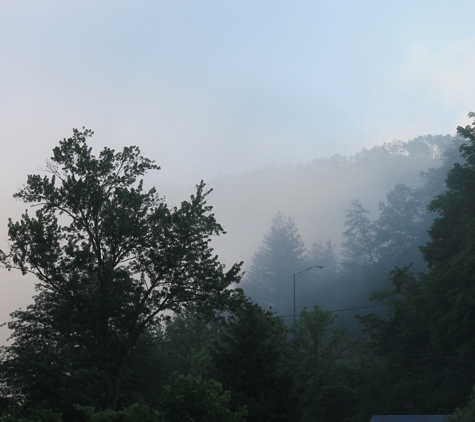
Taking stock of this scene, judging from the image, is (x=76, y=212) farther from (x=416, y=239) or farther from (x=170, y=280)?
(x=416, y=239)

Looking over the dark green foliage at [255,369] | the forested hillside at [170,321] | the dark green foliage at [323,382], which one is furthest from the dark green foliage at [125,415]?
the dark green foliage at [323,382]

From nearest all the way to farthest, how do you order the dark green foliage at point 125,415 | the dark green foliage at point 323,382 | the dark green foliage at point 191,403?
the dark green foliage at point 125,415, the dark green foliage at point 191,403, the dark green foliage at point 323,382

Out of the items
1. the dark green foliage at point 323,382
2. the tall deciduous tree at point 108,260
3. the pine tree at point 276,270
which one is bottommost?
the dark green foliage at point 323,382

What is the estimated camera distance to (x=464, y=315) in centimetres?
3438

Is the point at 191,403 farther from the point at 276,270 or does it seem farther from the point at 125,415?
the point at 276,270

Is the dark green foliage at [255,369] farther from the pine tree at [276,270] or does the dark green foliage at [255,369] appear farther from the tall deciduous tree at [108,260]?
the pine tree at [276,270]

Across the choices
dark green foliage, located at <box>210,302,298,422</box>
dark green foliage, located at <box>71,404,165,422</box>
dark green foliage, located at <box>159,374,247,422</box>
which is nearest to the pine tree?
dark green foliage, located at <box>210,302,298,422</box>

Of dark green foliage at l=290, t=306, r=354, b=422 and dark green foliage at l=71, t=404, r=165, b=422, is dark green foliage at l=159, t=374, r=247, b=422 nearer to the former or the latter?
dark green foliage at l=71, t=404, r=165, b=422

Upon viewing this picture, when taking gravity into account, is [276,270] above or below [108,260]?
above

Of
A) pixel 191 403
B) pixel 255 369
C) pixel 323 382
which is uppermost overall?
pixel 255 369

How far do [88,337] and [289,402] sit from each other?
12.2m

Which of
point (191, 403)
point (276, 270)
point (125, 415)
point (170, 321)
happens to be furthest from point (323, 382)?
point (276, 270)

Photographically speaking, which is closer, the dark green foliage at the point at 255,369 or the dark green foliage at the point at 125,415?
the dark green foliage at the point at 125,415

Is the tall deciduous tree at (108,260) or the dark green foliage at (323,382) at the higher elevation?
the tall deciduous tree at (108,260)
